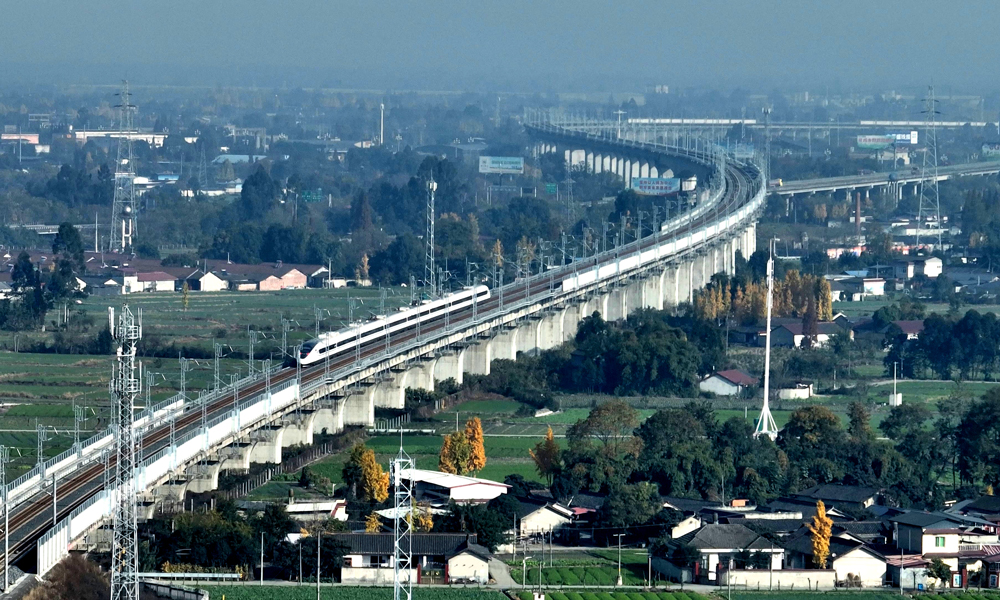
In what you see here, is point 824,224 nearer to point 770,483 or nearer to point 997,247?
point 997,247

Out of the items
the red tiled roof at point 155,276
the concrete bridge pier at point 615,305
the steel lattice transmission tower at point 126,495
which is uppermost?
the steel lattice transmission tower at point 126,495

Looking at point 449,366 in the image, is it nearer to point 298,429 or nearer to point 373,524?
point 298,429

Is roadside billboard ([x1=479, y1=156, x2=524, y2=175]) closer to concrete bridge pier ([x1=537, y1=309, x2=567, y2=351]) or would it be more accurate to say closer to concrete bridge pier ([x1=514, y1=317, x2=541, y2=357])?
concrete bridge pier ([x1=537, y1=309, x2=567, y2=351])

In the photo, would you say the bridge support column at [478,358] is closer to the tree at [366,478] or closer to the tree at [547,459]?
the tree at [547,459]

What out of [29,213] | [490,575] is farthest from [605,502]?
[29,213]

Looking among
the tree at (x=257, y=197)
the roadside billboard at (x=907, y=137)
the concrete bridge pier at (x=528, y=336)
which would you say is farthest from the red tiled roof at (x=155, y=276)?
the roadside billboard at (x=907, y=137)

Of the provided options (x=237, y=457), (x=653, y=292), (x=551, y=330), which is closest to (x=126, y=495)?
(x=237, y=457)

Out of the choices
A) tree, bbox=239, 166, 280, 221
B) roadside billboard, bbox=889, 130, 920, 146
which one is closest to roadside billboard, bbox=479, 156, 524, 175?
tree, bbox=239, 166, 280, 221
